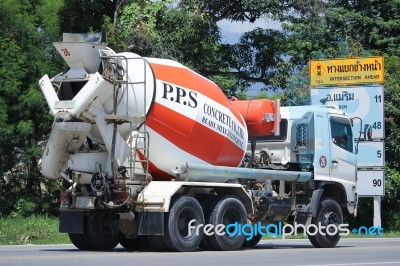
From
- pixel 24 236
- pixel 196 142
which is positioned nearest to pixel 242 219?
pixel 196 142

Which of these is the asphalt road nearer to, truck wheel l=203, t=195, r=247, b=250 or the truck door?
truck wheel l=203, t=195, r=247, b=250

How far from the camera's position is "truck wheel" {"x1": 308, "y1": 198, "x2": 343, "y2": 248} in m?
18.8

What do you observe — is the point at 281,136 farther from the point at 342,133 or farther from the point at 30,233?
the point at 30,233

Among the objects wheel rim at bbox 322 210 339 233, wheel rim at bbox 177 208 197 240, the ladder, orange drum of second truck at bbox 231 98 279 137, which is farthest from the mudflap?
wheel rim at bbox 322 210 339 233

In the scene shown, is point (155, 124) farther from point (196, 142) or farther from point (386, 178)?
point (386, 178)

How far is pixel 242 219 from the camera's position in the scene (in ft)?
55.5

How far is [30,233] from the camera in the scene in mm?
21516

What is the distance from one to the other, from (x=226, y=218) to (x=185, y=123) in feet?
6.61

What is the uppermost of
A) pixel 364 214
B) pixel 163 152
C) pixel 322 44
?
pixel 322 44

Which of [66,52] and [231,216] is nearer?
[66,52]

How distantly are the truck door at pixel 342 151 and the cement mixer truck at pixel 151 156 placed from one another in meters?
1.30

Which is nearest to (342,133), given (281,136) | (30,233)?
(281,136)

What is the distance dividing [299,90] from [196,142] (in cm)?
1521

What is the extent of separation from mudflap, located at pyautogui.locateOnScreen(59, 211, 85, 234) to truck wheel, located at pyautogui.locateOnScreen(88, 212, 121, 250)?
0.40 metres
